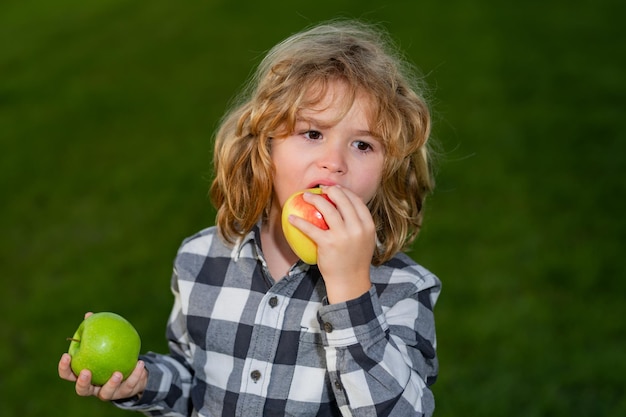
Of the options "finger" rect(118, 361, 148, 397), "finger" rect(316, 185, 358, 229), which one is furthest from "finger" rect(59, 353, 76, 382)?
"finger" rect(316, 185, 358, 229)

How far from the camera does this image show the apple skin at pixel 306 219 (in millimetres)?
1931

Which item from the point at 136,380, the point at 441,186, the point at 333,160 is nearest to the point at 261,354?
the point at 136,380

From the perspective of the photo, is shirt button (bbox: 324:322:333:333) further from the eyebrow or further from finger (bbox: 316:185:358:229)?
the eyebrow

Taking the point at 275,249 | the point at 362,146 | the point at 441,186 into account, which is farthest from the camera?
the point at 441,186

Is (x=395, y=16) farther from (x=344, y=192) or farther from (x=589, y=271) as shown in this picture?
(x=344, y=192)

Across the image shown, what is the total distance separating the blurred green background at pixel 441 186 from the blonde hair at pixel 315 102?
20 centimetres

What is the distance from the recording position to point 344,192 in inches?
76.4

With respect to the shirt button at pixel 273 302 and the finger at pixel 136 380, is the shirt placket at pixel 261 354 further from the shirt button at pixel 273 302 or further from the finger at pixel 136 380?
the finger at pixel 136 380

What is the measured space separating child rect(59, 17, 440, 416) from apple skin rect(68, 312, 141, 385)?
4 cm

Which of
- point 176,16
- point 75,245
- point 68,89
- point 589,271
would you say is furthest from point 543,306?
point 176,16

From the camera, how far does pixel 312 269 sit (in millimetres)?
2146

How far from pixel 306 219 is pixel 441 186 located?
4308 millimetres

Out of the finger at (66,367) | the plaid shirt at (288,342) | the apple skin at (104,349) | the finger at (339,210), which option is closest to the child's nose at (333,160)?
the finger at (339,210)

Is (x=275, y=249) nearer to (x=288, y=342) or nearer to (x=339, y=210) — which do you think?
(x=288, y=342)
